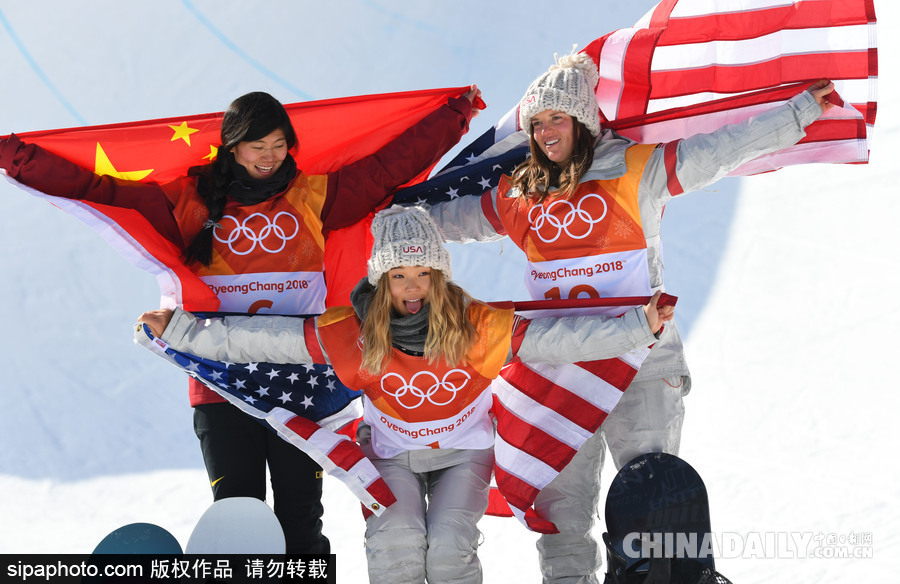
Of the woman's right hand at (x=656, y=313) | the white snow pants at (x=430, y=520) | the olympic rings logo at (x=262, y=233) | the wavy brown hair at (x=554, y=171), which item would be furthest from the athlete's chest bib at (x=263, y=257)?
the woman's right hand at (x=656, y=313)

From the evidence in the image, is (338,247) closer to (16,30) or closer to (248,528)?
(248,528)

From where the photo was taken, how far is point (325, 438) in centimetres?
317

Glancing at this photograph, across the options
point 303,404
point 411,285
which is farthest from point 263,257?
point 411,285

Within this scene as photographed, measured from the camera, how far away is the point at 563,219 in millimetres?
3221

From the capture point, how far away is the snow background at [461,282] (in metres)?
4.78

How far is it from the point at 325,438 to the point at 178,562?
0.65 metres

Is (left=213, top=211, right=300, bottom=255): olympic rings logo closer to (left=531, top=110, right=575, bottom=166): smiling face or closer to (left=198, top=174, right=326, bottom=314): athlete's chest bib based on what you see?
(left=198, top=174, right=326, bottom=314): athlete's chest bib

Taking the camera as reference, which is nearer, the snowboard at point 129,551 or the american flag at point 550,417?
the snowboard at point 129,551

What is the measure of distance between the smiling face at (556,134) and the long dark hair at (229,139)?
978mm

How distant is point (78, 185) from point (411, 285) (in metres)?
1.44

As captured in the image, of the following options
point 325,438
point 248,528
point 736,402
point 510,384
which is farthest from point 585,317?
point 736,402

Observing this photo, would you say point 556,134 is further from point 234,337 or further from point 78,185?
point 78,185

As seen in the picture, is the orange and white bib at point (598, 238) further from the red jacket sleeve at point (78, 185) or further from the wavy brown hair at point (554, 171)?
the red jacket sleeve at point (78, 185)

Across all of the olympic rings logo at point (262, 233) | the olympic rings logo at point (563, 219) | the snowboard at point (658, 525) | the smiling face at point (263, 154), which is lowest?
the snowboard at point (658, 525)
